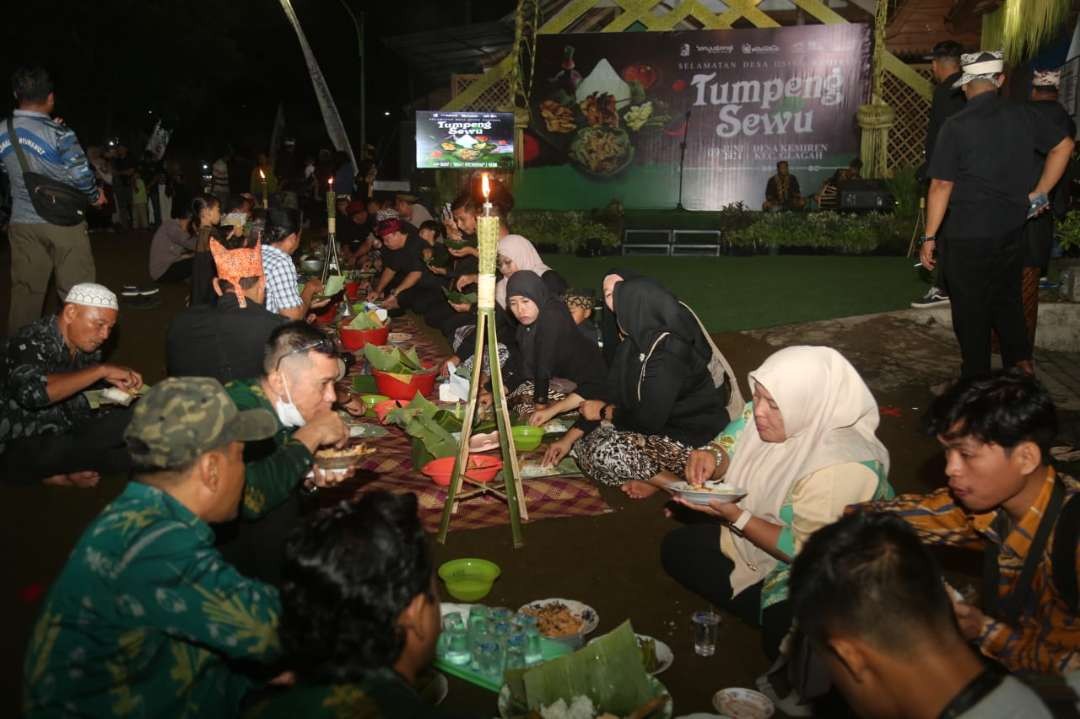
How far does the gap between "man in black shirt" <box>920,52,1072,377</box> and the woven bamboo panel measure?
1217 cm

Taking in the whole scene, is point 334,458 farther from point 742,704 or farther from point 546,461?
point 546,461

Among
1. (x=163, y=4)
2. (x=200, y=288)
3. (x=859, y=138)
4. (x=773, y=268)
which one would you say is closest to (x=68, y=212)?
(x=200, y=288)

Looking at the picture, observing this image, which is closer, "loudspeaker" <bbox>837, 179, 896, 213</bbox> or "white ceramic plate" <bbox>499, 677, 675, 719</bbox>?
"white ceramic plate" <bbox>499, 677, 675, 719</bbox>

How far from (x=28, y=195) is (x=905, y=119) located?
1483cm

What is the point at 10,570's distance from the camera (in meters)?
3.92

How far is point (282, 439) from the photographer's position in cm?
331

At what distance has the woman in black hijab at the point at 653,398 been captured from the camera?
184 inches

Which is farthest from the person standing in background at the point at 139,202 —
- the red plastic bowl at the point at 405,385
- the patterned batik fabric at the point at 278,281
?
the red plastic bowl at the point at 405,385

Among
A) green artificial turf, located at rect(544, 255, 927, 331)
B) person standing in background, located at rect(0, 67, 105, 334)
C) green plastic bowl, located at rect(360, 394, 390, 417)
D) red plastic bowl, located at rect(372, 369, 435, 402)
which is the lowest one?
green plastic bowl, located at rect(360, 394, 390, 417)

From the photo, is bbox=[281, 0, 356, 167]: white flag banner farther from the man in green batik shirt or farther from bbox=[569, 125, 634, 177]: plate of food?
the man in green batik shirt

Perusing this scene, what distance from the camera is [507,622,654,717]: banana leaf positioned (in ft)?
8.55

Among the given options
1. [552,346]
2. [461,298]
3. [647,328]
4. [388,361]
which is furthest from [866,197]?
[647,328]

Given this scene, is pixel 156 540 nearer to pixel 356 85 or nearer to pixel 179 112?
pixel 179 112

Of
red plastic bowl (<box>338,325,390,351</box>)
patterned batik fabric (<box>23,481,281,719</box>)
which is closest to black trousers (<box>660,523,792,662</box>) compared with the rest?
patterned batik fabric (<box>23,481,281,719</box>)
